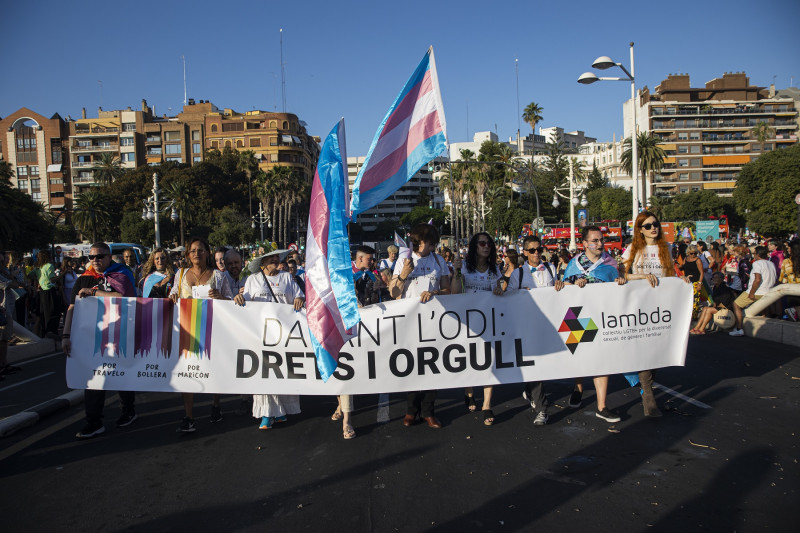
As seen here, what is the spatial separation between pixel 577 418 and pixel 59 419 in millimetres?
5556

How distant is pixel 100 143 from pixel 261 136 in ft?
79.9

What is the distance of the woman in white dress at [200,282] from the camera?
5.77 metres

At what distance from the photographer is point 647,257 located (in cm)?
596

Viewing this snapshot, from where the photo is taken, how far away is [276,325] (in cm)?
558

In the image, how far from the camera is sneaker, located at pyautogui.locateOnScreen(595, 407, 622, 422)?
5.50 m

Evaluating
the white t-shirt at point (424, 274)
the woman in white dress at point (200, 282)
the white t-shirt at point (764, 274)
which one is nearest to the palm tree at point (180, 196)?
the white t-shirt at point (764, 274)

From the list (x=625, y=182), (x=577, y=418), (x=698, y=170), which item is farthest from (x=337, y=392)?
(x=625, y=182)

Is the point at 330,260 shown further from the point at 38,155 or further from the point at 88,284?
the point at 38,155

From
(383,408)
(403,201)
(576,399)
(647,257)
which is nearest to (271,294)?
(383,408)

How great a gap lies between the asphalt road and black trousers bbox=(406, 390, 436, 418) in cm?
19

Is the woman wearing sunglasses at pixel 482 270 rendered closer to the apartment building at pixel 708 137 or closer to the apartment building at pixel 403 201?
the apartment building at pixel 708 137

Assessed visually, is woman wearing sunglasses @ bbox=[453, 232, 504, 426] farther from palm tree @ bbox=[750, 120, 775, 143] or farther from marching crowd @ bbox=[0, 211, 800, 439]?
palm tree @ bbox=[750, 120, 775, 143]

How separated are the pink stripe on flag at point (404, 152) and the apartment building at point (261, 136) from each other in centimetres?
8814

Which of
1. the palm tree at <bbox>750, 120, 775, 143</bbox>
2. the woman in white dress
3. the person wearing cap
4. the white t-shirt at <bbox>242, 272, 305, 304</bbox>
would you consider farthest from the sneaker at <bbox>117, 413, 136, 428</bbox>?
the palm tree at <bbox>750, 120, 775, 143</bbox>
